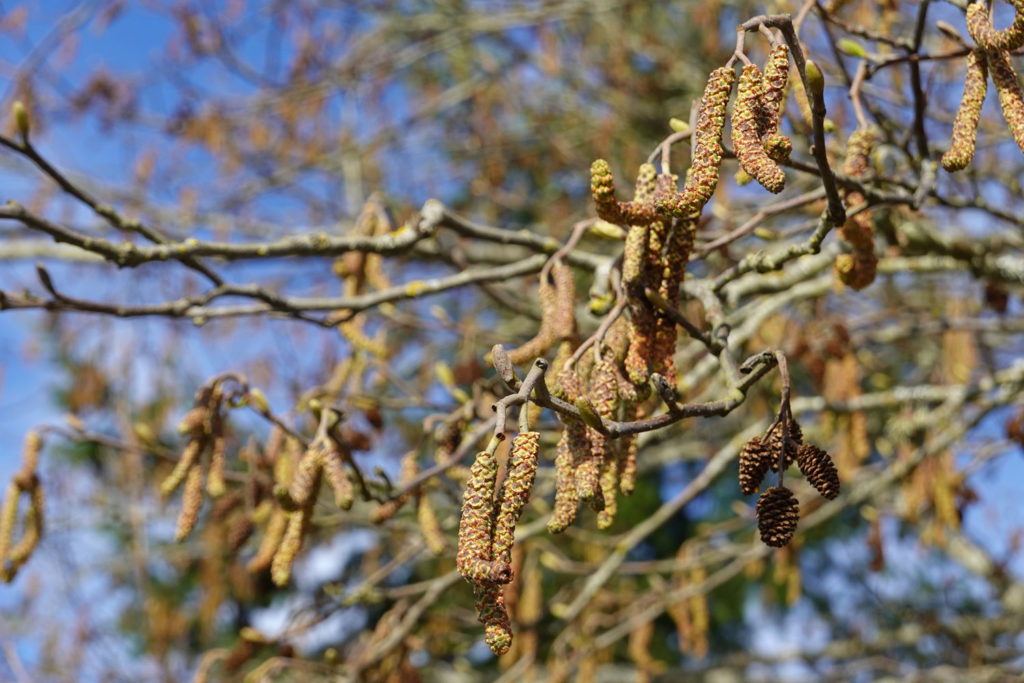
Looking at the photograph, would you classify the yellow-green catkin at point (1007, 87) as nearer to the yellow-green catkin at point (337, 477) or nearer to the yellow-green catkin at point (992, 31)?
the yellow-green catkin at point (992, 31)

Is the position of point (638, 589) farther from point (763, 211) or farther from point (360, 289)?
point (763, 211)

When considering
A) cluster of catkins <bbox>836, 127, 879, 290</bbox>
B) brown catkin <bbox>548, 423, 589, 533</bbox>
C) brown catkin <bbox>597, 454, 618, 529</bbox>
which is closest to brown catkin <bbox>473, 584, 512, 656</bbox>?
brown catkin <bbox>548, 423, 589, 533</bbox>

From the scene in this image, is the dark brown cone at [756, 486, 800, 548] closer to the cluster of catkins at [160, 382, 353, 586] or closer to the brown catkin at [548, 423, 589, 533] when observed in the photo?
the brown catkin at [548, 423, 589, 533]

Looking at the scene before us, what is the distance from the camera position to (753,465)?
1404mm

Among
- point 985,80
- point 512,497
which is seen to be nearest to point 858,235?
point 985,80

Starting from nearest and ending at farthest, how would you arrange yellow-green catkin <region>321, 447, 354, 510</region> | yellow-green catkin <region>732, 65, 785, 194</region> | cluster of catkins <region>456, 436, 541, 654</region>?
cluster of catkins <region>456, 436, 541, 654</region>
yellow-green catkin <region>732, 65, 785, 194</region>
yellow-green catkin <region>321, 447, 354, 510</region>

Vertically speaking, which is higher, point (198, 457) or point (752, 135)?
point (752, 135)

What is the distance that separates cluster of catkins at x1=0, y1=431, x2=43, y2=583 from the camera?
7.34 ft

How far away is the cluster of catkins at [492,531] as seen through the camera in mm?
1076

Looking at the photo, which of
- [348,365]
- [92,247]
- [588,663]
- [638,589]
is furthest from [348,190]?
[638,589]

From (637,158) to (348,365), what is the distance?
11.9 feet

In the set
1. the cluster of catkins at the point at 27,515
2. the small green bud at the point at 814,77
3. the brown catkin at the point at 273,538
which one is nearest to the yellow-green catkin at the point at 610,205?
the small green bud at the point at 814,77

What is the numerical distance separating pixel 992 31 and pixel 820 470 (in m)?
0.69

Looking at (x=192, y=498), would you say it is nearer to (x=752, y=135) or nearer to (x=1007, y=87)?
(x=752, y=135)
